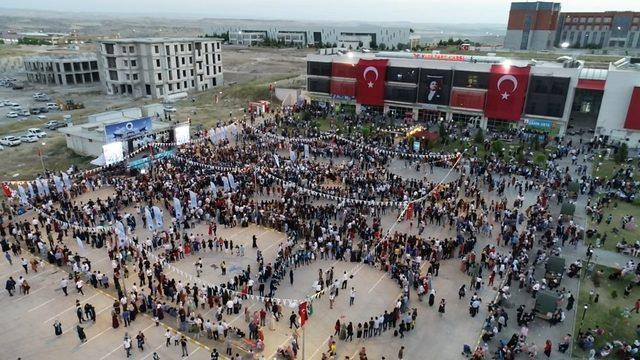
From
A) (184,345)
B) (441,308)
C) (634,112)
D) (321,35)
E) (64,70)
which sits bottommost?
(184,345)

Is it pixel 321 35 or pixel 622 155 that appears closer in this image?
pixel 622 155

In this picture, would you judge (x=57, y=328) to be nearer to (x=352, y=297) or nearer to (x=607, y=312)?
(x=352, y=297)

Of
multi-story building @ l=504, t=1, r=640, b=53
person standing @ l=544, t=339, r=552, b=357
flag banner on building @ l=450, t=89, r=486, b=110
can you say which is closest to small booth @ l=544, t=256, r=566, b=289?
person standing @ l=544, t=339, r=552, b=357

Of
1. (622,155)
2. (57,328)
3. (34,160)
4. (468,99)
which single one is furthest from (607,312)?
(34,160)

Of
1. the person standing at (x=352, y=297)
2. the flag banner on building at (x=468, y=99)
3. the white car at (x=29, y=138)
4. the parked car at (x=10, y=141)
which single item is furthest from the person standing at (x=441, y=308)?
the white car at (x=29, y=138)

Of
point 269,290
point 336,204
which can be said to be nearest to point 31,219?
point 269,290

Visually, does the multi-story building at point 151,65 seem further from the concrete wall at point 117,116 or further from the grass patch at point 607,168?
the grass patch at point 607,168

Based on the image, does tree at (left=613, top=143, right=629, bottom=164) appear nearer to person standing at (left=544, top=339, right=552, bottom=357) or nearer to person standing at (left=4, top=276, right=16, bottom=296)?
person standing at (left=544, top=339, right=552, bottom=357)
